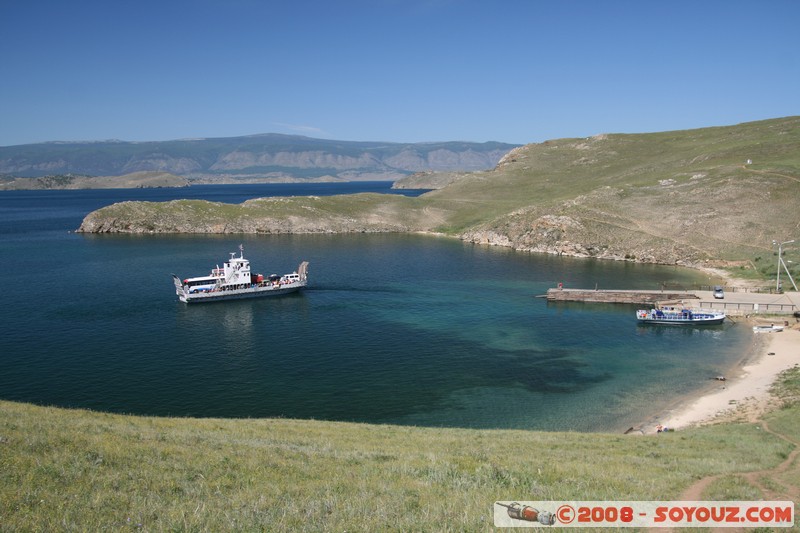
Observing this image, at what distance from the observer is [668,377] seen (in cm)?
5488

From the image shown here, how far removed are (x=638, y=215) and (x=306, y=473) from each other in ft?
461

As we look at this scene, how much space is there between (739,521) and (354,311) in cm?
6453

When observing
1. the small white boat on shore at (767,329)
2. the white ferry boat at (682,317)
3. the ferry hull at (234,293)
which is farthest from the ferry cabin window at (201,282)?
the small white boat on shore at (767,329)

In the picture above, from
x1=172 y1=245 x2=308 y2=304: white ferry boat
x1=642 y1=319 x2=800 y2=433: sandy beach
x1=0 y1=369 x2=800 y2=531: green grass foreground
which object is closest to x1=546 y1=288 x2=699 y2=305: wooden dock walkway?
x1=642 y1=319 x2=800 y2=433: sandy beach

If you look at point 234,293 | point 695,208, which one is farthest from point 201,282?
point 695,208

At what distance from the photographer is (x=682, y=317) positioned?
74875 mm

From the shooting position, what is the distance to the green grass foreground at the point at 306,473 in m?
15.8

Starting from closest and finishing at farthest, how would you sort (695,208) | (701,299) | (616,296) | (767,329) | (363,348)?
(363,348) < (767,329) < (701,299) < (616,296) < (695,208)

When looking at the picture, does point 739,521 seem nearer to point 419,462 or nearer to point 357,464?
point 419,462

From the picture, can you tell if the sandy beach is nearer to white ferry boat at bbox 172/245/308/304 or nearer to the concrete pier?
the concrete pier

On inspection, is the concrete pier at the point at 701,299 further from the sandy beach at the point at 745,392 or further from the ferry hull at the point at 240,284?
the ferry hull at the point at 240,284

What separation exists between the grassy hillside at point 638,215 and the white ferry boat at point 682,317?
34.1 m

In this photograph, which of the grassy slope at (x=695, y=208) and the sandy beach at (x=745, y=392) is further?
the grassy slope at (x=695, y=208)

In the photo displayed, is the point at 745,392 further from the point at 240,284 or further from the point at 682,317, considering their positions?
the point at 240,284
